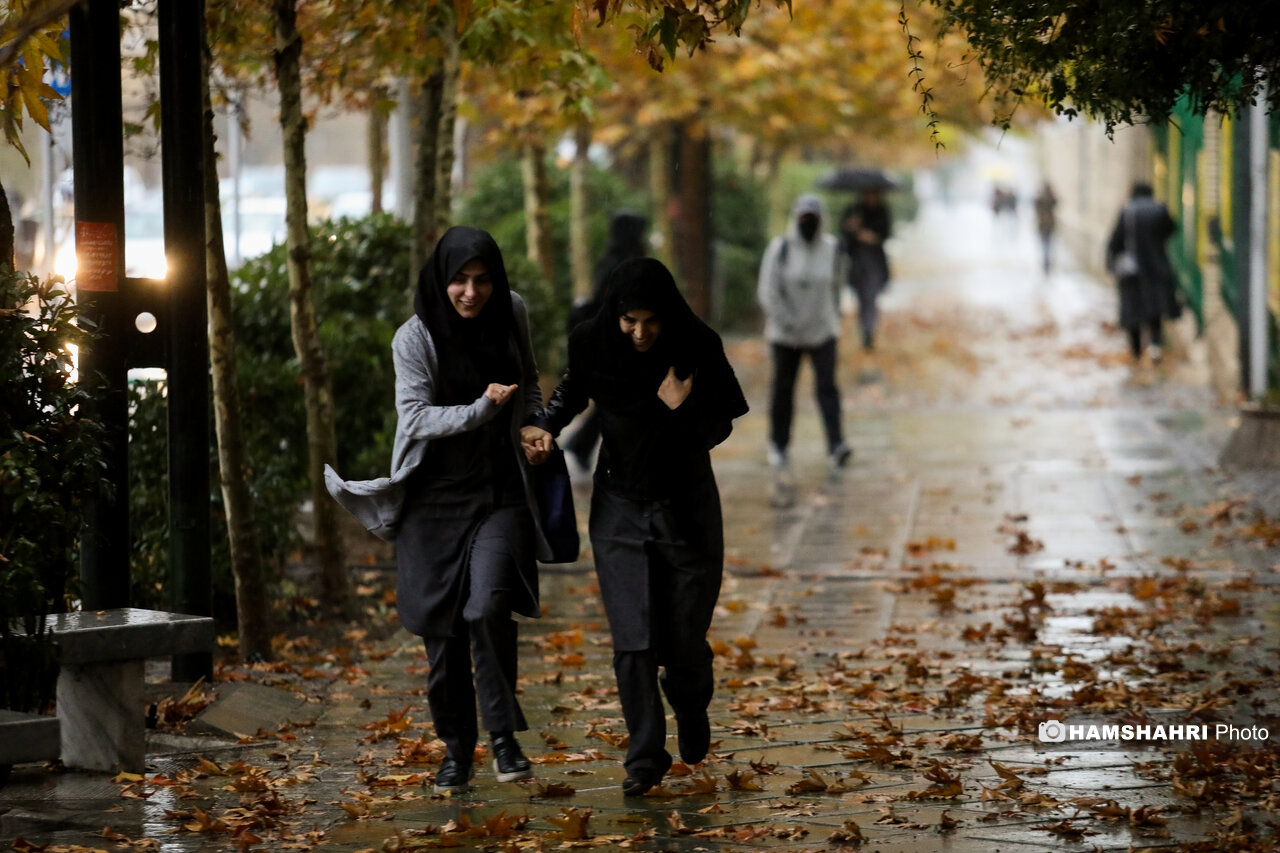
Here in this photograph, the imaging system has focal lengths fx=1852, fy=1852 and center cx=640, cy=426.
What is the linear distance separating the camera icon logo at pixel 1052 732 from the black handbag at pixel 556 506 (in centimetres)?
178

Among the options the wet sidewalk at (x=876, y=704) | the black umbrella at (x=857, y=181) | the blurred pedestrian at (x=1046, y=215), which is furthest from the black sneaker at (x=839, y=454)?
the blurred pedestrian at (x=1046, y=215)

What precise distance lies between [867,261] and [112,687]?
1820cm

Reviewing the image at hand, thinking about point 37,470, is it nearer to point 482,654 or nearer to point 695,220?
point 482,654

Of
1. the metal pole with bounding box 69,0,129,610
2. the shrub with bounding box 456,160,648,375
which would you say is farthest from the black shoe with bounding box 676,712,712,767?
the shrub with bounding box 456,160,648,375

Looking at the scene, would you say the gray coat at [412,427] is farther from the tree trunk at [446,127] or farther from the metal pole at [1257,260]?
the metal pole at [1257,260]

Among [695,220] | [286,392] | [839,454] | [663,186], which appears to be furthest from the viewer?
[663,186]

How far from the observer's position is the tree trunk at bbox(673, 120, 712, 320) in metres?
24.4

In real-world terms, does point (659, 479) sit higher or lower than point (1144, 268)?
lower

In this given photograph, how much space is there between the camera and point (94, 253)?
22.2ft

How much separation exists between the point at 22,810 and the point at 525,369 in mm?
2081

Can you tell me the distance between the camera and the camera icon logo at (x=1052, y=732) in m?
6.36

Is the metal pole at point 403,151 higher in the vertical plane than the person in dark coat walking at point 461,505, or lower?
higher

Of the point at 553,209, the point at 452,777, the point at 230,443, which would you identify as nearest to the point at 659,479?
the point at 452,777

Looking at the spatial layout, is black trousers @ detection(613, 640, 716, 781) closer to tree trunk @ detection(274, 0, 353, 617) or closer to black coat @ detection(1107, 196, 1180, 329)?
tree trunk @ detection(274, 0, 353, 617)
